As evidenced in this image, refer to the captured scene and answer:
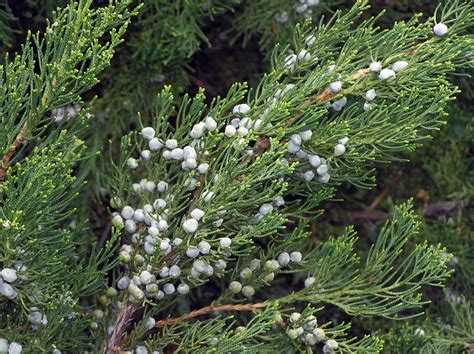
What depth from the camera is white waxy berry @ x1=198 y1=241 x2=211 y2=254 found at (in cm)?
93

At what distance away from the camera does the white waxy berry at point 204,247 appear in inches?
36.4

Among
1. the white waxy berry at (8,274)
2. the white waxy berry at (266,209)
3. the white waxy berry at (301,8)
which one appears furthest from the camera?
the white waxy berry at (301,8)

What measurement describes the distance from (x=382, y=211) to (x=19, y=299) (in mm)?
938

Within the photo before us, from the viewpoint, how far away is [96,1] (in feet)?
4.46

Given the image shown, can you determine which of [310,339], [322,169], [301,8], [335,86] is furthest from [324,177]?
[301,8]

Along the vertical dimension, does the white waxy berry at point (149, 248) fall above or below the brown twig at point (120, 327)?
above

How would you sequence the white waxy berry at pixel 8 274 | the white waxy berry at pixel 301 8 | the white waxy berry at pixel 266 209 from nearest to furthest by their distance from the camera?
the white waxy berry at pixel 8 274
the white waxy berry at pixel 266 209
the white waxy berry at pixel 301 8

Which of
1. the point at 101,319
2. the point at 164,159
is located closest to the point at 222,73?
the point at 164,159

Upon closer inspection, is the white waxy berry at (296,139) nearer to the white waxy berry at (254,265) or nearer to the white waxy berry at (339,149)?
the white waxy berry at (339,149)

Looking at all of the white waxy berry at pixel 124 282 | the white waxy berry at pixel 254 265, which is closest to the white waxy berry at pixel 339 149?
the white waxy berry at pixel 254 265

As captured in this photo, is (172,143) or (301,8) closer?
(172,143)

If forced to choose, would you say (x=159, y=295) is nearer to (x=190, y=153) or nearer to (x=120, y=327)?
(x=120, y=327)

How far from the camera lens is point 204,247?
926mm

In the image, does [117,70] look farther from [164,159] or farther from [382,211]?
[382,211]
